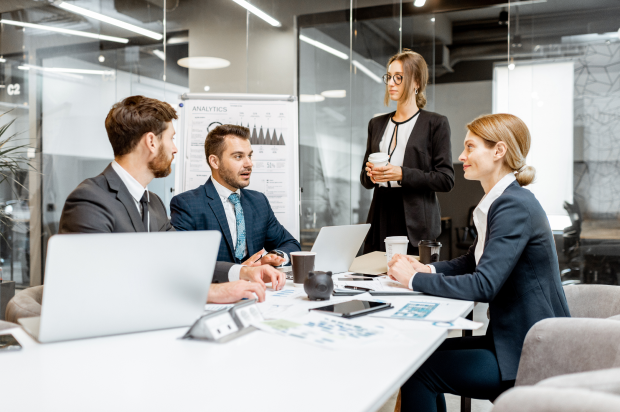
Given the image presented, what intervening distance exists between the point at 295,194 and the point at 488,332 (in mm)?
2035

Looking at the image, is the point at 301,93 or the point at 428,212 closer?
the point at 428,212

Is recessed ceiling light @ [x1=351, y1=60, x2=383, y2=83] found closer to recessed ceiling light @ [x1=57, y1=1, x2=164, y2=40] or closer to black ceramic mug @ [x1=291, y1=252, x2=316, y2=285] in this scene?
recessed ceiling light @ [x1=57, y1=1, x2=164, y2=40]

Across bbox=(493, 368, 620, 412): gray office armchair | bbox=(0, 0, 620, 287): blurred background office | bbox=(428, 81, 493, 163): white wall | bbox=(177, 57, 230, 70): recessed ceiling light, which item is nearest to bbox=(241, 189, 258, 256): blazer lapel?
bbox=(493, 368, 620, 412): gray office armchair

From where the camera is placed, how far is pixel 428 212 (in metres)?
2.90

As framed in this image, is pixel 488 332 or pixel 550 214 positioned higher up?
pixel 550 214

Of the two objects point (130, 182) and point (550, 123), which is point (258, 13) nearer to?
point (550, 123)

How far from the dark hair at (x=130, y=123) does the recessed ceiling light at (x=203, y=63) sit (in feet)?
9.95

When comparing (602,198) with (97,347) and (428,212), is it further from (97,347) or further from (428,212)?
(97,347)

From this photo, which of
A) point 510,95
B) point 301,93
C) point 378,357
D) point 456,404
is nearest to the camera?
point 378,357

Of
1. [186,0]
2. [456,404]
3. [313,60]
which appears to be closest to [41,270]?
[186,0]

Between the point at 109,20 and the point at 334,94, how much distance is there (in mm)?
2238

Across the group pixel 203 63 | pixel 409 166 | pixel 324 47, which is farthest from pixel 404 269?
pixel 324 47

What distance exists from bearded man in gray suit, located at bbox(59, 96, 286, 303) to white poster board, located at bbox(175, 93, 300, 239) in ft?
4.63

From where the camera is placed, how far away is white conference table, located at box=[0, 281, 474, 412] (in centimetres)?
80
